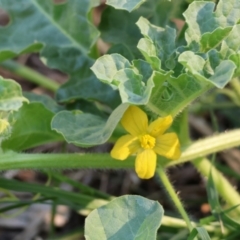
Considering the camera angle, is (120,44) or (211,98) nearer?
(120,44)

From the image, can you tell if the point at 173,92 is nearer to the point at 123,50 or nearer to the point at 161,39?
the point at 161,39

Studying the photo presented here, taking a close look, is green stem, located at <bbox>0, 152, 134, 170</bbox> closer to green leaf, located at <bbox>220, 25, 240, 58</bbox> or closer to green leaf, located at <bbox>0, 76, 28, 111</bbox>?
green leaf, located at <bbox>0, 76, 28, 111</bbox>

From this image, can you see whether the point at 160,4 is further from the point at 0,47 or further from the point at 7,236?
the point at 7,236

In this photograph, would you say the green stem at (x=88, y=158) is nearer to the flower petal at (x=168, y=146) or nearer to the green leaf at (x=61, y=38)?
the flower petal at (x=168, y=146)

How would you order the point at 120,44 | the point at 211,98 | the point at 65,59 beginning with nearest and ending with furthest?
the point at 120,44, the point at 65,59, the point at 211,98

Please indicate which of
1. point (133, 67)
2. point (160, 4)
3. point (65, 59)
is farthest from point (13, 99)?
point (160, 4)

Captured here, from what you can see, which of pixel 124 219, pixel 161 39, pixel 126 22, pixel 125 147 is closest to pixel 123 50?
pixel 126 22
